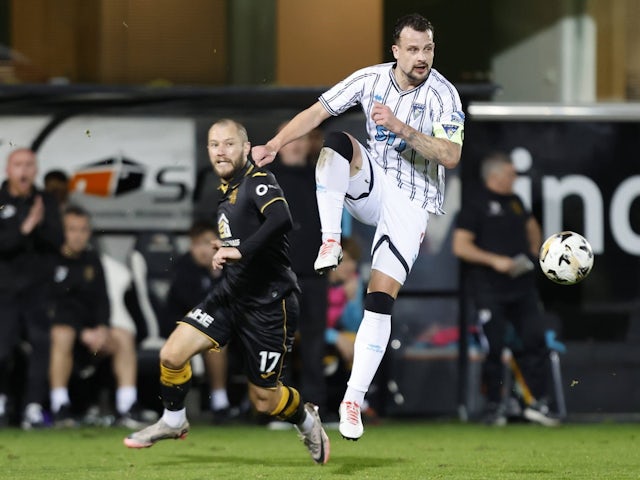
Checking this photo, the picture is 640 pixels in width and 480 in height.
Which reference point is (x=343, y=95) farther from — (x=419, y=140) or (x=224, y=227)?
(x=224, y=227)

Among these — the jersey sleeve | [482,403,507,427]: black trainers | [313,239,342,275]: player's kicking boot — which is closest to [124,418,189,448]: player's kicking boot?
[313,239,342,275]: player's kicking boot

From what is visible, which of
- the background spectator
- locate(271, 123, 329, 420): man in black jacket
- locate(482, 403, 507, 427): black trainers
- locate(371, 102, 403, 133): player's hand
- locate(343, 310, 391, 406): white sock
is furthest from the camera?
the background spectator

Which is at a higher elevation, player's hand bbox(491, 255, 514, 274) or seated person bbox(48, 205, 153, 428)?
player's hand bbox(491, 255, 514, 274)

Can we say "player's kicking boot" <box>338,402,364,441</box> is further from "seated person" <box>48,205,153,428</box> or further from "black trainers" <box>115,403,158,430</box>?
"seated person" <box>48,205,153,428</box>

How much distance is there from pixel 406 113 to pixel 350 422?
1.78 meters

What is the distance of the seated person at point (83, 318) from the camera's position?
1204 cm

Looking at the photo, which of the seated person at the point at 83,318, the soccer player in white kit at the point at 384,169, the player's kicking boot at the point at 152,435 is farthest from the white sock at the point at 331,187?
the seated person at the point at 83,318

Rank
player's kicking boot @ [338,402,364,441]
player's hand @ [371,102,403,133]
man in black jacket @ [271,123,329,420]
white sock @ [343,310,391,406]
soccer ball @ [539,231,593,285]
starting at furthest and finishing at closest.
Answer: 1. man in black jacket @ [271,123,329,420]
2. soccer ball @ [539,231,593,285]
3. white sock @ [343,310,391,406]
4. player's kicking boot @ [338,402,364,441]
5. player's hand @ [371,102,403,133]

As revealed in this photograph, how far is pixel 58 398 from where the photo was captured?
39.1ft

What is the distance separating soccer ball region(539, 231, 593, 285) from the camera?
8.82 m

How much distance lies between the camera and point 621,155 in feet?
42.2

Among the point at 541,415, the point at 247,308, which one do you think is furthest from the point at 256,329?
the point at 541,415

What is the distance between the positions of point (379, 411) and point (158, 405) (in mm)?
1871

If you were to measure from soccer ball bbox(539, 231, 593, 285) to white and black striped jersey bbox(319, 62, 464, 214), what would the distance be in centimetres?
81
